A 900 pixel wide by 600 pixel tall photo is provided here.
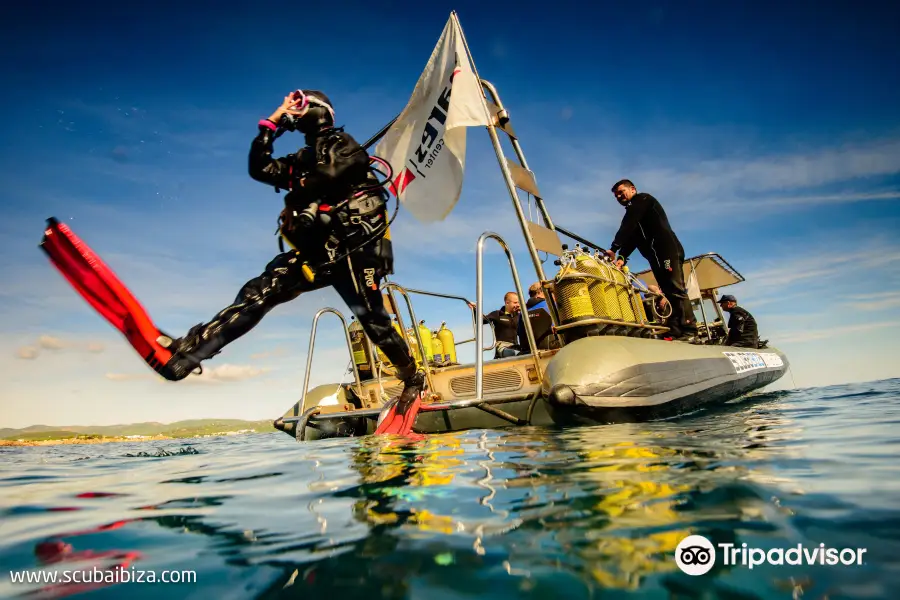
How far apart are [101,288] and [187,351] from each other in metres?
0.61

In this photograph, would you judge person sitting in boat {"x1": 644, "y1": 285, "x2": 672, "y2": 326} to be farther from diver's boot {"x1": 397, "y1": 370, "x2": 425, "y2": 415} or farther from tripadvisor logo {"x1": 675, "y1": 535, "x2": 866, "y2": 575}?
tripadvisor logo {"x1": 675, "y1": 535, "x2": 866, "y2": 575}

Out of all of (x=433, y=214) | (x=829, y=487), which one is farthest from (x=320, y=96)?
(x=829, y=487)

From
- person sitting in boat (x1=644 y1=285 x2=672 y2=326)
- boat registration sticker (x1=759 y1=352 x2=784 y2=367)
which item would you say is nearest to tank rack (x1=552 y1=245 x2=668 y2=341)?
person sitting in boat (x1=644 y1=285 x2=672 y2=326)

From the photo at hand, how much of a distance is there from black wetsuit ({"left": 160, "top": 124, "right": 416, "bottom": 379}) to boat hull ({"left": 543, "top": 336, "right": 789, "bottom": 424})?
1.56 m

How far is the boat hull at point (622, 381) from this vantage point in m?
3.98

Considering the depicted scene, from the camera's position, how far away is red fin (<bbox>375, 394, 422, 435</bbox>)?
4.18 m

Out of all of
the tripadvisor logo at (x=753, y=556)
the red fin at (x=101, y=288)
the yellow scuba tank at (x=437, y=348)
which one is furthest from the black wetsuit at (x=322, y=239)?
the yellow scuba tank at (x=437, y=348)

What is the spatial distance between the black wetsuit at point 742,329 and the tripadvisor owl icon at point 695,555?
9970 mm

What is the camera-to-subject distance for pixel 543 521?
1188mm

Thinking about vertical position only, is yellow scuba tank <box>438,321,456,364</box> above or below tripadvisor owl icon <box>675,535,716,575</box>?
above

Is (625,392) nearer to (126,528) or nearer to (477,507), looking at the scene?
(477,507)

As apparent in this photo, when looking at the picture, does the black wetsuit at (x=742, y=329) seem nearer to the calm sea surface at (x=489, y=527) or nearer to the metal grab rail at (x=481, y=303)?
the metal grab rail at (x=481, y=303)

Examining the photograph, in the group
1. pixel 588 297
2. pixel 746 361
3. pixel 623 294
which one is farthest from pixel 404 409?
pixel 746 361

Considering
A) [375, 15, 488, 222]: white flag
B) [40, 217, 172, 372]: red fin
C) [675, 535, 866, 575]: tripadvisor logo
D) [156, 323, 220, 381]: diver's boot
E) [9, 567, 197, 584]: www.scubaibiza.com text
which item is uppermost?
[375, 15, 488, 222]: white flag
